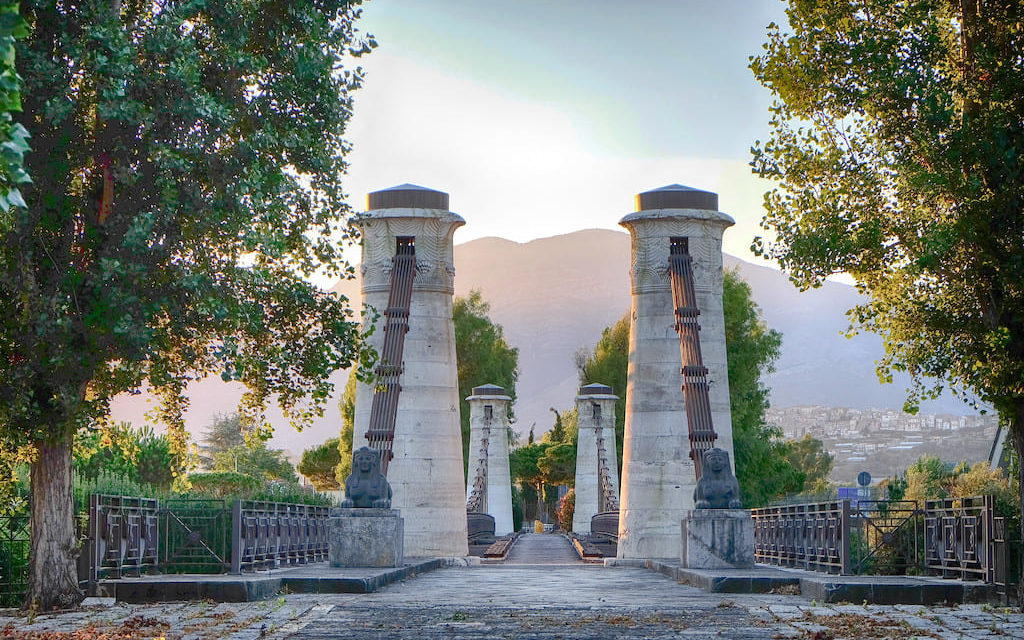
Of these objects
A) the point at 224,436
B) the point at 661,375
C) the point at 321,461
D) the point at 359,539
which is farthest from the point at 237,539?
the point at 224,436

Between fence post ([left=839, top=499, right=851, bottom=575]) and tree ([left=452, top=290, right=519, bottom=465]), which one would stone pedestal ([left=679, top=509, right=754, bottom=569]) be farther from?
tree ([left=452, top=290, right=519, bottom=465])

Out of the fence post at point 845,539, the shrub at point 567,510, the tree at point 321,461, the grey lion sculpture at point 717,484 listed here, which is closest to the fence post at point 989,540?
the fence post at point 845,539

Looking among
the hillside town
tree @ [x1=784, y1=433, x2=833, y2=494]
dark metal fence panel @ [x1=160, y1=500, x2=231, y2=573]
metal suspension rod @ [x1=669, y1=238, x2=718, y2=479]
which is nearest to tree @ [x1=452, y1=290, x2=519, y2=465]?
metal suspension rod @ [x1=669, y1=238, x2=718, y2=479]

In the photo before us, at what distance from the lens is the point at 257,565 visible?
60.4 ft

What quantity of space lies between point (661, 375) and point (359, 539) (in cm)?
1071

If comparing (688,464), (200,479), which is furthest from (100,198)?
(200,479)

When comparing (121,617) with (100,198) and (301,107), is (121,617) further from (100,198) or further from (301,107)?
(301,107)

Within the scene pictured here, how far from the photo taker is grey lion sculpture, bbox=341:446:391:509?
65.1 feet

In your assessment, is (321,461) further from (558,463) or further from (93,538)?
(93,538)

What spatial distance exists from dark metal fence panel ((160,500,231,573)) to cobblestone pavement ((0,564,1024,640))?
2500 mm

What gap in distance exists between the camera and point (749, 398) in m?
48.3

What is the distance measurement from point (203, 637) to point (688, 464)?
19.1 meters

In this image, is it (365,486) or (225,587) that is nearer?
(225,587)

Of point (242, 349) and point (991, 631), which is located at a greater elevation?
point (242, 349)
